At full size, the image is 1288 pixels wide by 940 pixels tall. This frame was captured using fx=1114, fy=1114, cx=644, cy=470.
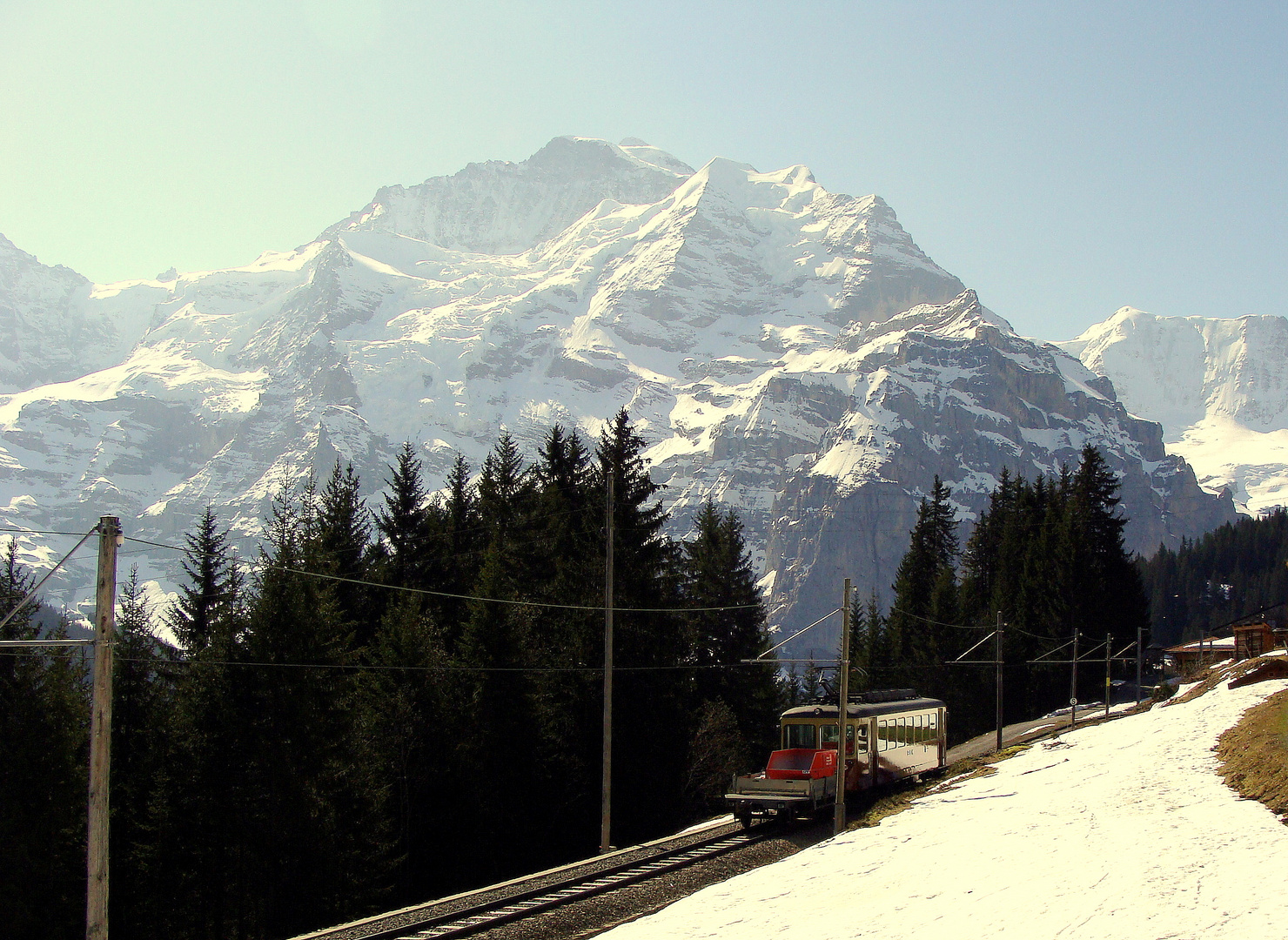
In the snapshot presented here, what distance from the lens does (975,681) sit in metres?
86.2

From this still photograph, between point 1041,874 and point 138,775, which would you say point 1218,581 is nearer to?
point 138,775

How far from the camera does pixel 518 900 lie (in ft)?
78.0

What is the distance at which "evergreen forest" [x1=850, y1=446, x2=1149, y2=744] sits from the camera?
8038 cm

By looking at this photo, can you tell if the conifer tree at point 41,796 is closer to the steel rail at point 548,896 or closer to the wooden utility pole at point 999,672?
the steel rail at point 548,896

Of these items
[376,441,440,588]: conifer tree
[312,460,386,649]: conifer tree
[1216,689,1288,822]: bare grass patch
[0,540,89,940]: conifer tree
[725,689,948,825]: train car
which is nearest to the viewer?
[1216,689,1288,822]: bare grass patch

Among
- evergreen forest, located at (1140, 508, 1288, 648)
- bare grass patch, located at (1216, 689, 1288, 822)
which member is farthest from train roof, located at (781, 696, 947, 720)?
evergreen forest, located at (1140, 508, 1288, 648)

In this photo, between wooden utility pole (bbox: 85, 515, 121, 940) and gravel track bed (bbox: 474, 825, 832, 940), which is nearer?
wooden utility pole (bbox: 85, 515, 121, 940)

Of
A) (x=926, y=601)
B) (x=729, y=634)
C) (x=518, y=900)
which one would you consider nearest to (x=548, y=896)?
(x=518, y=900)

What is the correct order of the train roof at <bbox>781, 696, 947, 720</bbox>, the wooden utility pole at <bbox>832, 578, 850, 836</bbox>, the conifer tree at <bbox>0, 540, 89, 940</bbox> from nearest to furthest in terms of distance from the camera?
1. the wooden utility pole at <bbox>832, 578, 850, 836</bbox>
2. the conifer tree at <bbox>0, 540, 89, 940</bbox>
3. the train roof at <bbox>781, 696, 947, 720</bbox>

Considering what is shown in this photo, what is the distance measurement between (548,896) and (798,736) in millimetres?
14357

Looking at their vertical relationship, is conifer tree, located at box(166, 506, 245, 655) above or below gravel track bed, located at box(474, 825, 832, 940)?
above

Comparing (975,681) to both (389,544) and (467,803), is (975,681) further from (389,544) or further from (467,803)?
(467,803)

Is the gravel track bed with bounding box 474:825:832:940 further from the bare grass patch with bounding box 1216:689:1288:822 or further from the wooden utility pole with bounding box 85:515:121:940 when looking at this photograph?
the bare grass patch with bounding box 1216:689:1288:822

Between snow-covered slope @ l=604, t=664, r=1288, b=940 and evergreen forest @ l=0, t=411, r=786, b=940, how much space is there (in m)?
11.6
